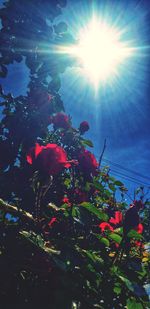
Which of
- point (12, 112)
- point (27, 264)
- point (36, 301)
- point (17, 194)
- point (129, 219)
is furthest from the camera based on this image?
point (12, 112)

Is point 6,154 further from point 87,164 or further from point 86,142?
point 86,142

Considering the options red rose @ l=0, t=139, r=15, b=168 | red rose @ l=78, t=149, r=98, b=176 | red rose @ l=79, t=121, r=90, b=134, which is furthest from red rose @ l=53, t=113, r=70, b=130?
red rose @ l=78, t=149, r=98, b=176

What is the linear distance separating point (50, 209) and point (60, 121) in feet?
4.72

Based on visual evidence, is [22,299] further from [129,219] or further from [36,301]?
[129,219]

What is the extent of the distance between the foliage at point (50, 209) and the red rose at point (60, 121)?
0.03 ft

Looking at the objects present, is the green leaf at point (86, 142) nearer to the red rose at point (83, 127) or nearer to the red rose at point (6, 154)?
the red rose at point (83, 127)

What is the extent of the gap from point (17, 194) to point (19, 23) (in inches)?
63.6

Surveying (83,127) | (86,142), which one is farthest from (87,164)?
(83,127)

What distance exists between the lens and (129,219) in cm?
143

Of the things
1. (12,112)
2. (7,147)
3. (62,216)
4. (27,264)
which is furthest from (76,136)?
(27,264)

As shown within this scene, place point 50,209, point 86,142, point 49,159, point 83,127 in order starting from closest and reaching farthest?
1. point 49,159
2. point 50,209
3. point 86,142
4. point 83,127

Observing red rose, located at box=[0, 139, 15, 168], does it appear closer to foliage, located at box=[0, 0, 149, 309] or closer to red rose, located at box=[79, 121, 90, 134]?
foliage, located at box=[0, 0, 149, 309]

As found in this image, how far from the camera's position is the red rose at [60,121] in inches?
116

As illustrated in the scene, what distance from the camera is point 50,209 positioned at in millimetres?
1684
